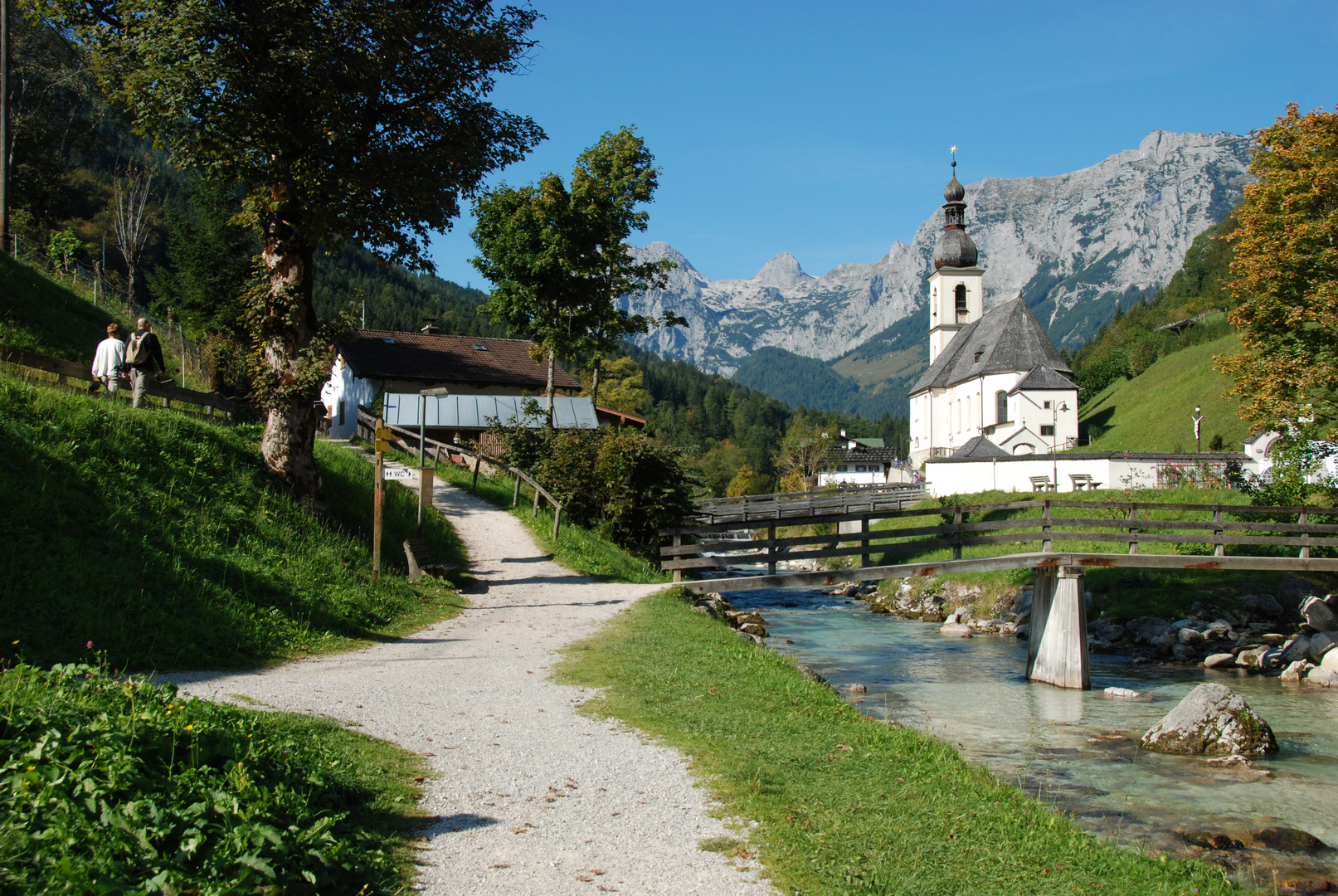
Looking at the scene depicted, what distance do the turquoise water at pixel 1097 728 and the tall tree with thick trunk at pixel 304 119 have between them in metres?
11.8

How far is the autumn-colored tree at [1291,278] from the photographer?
2341 centimetres

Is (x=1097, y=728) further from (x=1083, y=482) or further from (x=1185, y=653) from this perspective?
(x=1083, y=482)

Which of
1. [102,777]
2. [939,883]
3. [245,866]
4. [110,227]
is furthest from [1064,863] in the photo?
[110,227]

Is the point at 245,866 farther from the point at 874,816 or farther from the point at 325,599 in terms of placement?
the point at 325,599

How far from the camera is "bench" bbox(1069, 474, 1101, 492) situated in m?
43.3

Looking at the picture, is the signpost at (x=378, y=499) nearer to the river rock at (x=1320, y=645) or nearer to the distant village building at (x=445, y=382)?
the river rock at (x=1320, y=645)

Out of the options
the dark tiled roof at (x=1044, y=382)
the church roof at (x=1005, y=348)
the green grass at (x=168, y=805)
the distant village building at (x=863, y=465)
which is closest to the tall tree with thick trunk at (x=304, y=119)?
the green grass at (x=168, y=805)

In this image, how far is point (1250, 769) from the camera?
11.4 metres

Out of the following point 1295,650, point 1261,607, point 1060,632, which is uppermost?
point 1060,632

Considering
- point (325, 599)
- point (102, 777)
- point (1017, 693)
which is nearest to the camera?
point (102, 777)

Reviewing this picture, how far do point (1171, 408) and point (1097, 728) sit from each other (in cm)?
5700

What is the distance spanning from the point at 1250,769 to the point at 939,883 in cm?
871

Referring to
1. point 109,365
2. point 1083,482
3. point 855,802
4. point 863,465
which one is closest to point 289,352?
point 109,365

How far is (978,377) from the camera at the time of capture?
70250 millimetres
